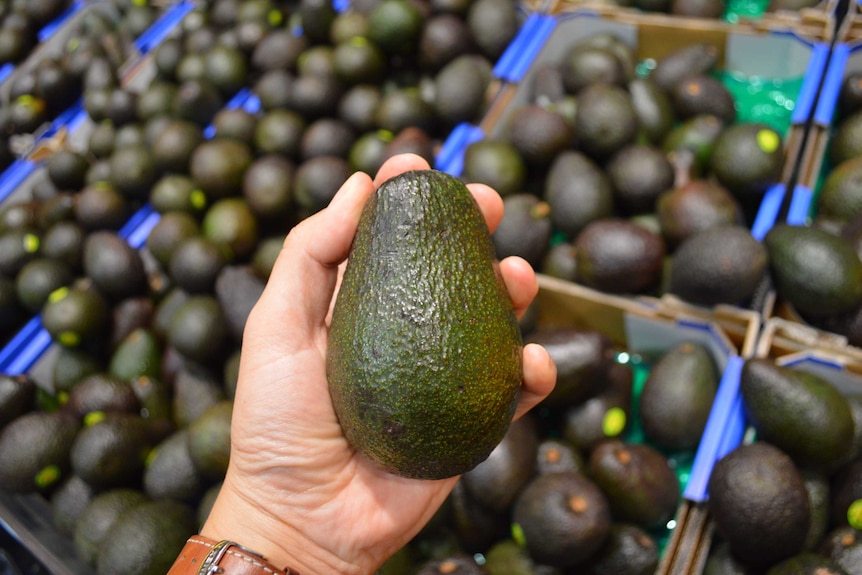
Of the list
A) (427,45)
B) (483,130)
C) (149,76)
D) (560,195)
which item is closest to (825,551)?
(560,195)

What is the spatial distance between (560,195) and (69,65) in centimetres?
379

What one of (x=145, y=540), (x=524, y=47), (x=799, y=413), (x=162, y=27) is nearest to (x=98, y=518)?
(x=145, y=540)

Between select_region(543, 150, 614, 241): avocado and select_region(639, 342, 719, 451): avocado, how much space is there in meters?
0.67

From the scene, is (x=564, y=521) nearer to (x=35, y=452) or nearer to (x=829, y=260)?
(x=829, y=260)

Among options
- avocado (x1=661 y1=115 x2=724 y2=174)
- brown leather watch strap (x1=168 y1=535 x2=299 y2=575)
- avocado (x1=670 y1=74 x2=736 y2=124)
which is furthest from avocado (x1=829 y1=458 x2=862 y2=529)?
avocado (x1=670 y1=74 x2=736 y2=124)

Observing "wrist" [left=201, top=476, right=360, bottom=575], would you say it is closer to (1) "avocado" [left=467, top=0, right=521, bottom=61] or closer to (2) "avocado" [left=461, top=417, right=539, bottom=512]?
(2) "avocado" [left=461, top=417, right=539, bottom=512]

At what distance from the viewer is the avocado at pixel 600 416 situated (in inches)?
88.5

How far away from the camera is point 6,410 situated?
265cm

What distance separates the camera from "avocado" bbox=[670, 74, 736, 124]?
3.03 m

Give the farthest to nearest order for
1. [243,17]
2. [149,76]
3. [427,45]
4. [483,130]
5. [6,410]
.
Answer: [149,76]
[243,17]
[427,45]
[483,130]
[6,410]

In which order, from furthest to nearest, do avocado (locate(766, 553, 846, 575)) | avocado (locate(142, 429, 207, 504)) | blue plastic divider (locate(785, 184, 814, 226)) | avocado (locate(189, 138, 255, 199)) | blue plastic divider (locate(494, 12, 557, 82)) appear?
blue plastic divider (locate(494, 12, 557, 82)) < avocado (locate(189, 138, 255, 199)) < blue plastic divider (locate(785, 184, 814, 226)) < avocado (locate(142, 429, 207, 504)) < avocado (locate(766, 553, 846, 575))

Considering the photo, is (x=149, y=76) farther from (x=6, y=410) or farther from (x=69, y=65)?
(x=6, y=410)

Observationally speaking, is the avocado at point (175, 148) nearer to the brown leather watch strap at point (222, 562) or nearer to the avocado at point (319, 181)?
the avocado at point (319, 181)

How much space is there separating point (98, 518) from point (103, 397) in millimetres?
548
